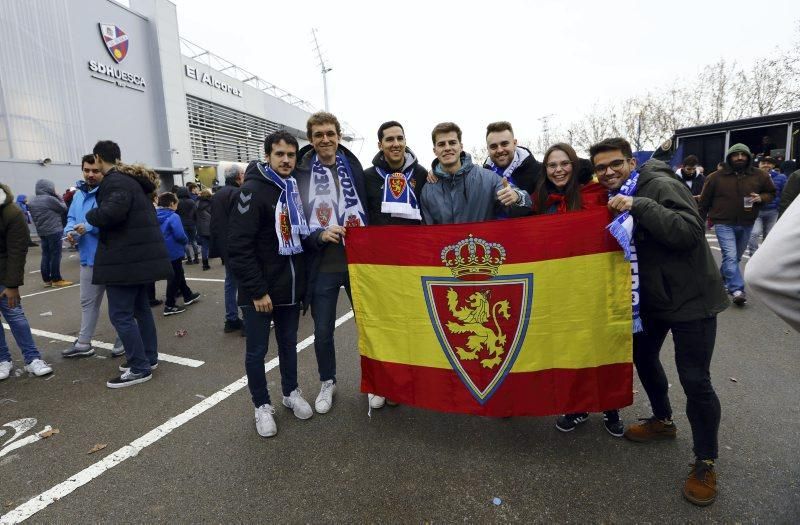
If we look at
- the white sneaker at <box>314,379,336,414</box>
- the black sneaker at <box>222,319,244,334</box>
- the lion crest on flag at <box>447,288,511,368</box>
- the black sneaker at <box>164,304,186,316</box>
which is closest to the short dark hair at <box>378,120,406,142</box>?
the lion crest on flag at <box>447,288,511,368</box>

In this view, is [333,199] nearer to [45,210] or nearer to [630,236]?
[630,236]

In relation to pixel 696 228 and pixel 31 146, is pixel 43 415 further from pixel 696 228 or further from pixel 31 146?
pixel 31 146

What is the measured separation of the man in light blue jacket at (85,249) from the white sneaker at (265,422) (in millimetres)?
2476

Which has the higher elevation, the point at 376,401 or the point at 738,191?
the point at 738,191

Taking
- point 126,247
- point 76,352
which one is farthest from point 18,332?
point 126,247

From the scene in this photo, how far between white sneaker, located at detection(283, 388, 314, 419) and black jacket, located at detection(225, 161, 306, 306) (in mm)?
786

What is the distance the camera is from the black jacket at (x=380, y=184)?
3316 millimetres

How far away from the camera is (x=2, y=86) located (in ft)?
46.5

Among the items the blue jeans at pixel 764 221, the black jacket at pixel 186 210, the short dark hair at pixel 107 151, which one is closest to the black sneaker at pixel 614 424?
the short dark hair at pixel 107 151

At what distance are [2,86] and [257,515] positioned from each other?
61.3 feet

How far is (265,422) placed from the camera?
3039 mm

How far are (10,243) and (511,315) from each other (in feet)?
14.6

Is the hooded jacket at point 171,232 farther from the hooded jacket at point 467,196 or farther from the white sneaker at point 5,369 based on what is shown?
the hooded jacket at point 467,196

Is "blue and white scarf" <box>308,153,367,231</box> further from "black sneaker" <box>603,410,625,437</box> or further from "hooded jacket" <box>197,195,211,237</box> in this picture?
"hooded jacket" <box>197,195,211,237</box>
